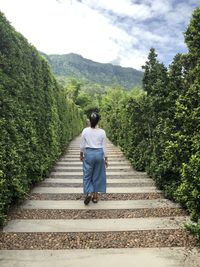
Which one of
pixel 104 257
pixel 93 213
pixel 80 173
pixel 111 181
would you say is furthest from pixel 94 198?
pixel 80 173

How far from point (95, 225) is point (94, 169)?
1564 millimetres

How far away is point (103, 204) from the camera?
6832 mm

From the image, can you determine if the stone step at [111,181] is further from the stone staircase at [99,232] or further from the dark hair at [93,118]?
the dark hair at [93,118]

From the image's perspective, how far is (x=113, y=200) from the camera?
23.4 feet

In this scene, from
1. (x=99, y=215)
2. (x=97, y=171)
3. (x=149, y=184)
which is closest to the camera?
(x=99, y=215)

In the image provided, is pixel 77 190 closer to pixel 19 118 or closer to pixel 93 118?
pixel 93 118

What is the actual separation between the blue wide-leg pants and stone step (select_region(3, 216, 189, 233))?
1.15m

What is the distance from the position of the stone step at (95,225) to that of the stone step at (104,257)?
80 centimetres

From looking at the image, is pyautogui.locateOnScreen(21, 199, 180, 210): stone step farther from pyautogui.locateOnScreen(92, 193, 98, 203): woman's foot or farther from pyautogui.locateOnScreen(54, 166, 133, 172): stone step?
pyautogui.locateOnScreen(54, 166, 133, 172): stone step

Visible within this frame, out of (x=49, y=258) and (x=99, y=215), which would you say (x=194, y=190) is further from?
(x=49, y=258)

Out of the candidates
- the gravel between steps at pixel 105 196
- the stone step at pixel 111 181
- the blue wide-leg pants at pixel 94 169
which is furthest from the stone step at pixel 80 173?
the blue wide-leg pants at pixel 94 169

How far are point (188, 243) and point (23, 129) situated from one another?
3.84 metres

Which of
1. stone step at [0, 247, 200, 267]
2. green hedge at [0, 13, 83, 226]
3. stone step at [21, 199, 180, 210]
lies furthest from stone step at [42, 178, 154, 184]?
stone step at [0, 247, 200, 267]

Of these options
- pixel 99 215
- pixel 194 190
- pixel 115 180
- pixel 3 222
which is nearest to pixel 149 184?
pixel 115 180
